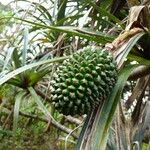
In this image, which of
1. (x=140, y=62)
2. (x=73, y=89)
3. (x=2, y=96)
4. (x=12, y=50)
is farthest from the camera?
(x=2, y=96)

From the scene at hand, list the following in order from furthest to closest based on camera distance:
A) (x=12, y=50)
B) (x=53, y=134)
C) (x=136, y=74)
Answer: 1. (x=53, y=134)
2. (x=12, y=50)
3. (x=136, y=74)

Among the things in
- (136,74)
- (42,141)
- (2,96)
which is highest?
(136,74)

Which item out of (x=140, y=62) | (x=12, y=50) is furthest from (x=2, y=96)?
(x=140, y=62)

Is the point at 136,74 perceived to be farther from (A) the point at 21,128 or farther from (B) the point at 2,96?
(A) the point at 21,128

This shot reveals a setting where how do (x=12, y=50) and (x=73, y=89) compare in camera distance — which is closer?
(x=73, y=89)

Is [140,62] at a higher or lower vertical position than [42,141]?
higher

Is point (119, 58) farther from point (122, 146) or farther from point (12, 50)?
point (12, 50)

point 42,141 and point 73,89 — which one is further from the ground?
point 73,89

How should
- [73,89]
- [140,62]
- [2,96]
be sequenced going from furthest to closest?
[2,96], [140,62], [73,89]

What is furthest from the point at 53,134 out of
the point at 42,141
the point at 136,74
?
the point at 136,74
